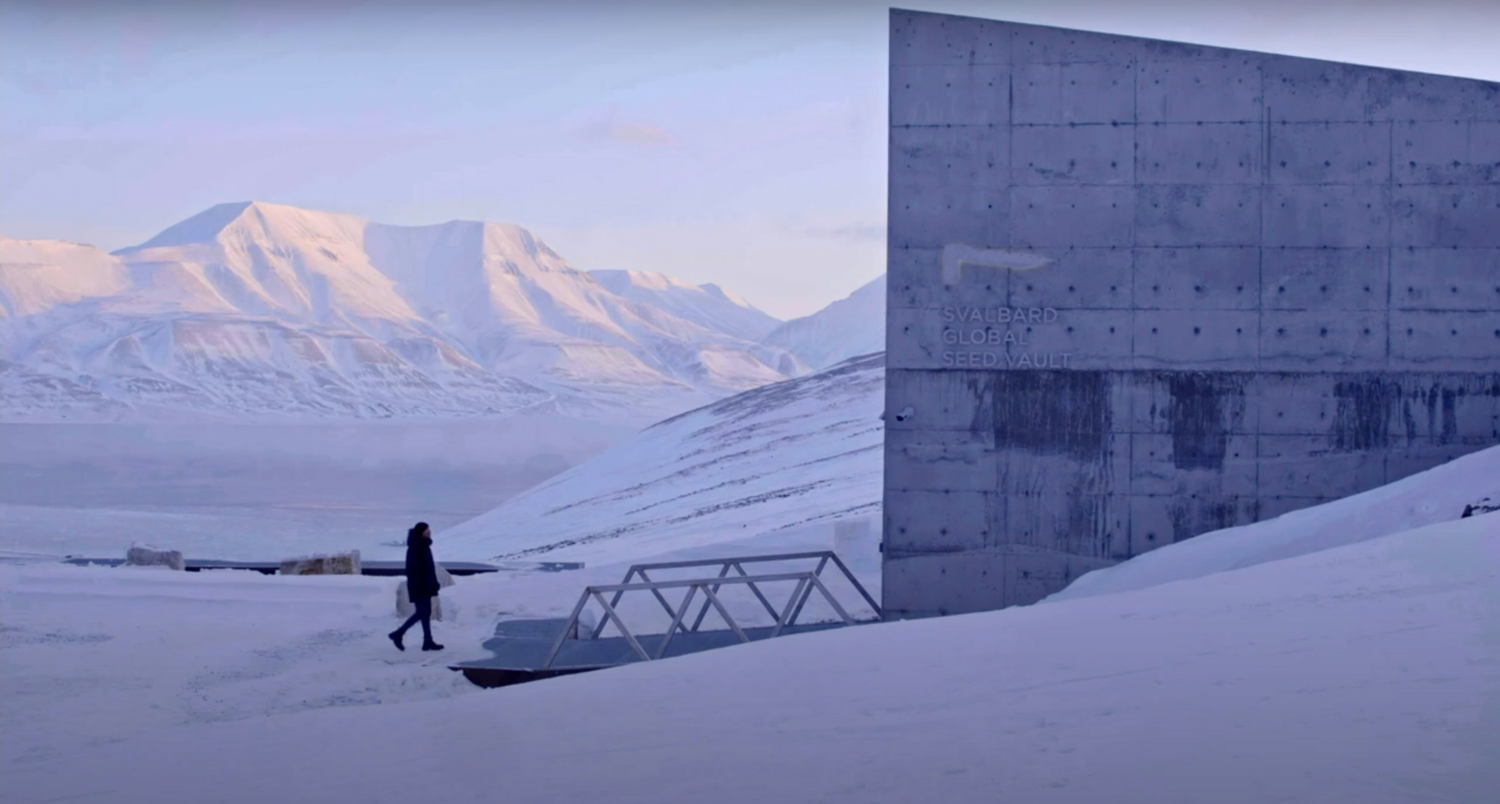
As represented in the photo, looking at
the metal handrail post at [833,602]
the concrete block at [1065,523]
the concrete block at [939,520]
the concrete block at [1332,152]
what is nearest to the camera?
the metal handrail post at [833,602]

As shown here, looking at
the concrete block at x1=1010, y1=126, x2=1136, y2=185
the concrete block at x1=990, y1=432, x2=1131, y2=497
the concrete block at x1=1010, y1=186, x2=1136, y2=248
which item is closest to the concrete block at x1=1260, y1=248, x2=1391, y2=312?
the concrete block at x1=1010, y1=186, x2=1136, y2=248

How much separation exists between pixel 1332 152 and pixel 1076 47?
2.40m

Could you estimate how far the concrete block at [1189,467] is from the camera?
12438 mm

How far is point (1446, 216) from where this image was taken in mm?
12312

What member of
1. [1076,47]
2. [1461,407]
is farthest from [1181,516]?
[1076,47]

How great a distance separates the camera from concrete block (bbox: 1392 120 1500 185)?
12.2m

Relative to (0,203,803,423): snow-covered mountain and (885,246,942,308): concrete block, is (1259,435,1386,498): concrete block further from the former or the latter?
(0,203,803,423): snow-covered mountain

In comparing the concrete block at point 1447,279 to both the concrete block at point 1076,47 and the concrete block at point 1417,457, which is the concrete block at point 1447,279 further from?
the concrete block at point 1076,47

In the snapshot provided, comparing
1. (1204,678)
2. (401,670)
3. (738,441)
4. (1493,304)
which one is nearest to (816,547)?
(401,670)

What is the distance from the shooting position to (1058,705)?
6824 millimetres

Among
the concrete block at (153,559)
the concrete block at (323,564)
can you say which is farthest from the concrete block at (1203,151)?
the concrete block at (153,559)

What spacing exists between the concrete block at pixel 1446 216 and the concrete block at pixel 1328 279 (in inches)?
12.5

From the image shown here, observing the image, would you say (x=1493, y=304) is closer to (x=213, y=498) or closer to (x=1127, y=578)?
(x=1127, y=578)

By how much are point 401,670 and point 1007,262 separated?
6325 millimetres
